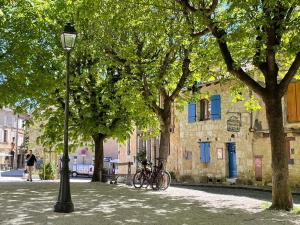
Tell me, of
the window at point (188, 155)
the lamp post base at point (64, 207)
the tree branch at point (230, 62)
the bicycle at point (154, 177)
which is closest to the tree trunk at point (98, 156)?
the bicycle at point (154, 177)

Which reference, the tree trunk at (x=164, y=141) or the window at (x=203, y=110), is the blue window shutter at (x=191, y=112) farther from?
the tree trunk at (x=164, y=141)

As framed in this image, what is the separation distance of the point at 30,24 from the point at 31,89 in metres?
2.45

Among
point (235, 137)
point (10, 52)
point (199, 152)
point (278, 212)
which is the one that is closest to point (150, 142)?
point (199, 152)

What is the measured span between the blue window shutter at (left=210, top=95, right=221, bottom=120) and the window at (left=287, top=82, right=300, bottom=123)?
19.2 ft

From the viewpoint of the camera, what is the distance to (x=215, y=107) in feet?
94.8

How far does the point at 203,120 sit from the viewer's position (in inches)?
1181

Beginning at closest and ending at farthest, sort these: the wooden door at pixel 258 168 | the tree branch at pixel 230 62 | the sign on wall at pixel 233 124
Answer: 1. the tree branch at pixel 230 62
2. the wooden door at pixel 258 168
3. the sign on wall at pixel 233 124

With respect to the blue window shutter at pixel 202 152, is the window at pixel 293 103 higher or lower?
higher

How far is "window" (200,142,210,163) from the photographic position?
95.6 ft

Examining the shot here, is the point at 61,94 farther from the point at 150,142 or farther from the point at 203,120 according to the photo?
the point at 150,142

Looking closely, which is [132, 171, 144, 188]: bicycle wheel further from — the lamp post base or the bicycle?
the lamp post base

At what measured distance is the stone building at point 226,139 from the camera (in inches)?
923

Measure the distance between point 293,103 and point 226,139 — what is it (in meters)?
5.70

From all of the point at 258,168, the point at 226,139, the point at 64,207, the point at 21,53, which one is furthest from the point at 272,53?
the point at 226,139
